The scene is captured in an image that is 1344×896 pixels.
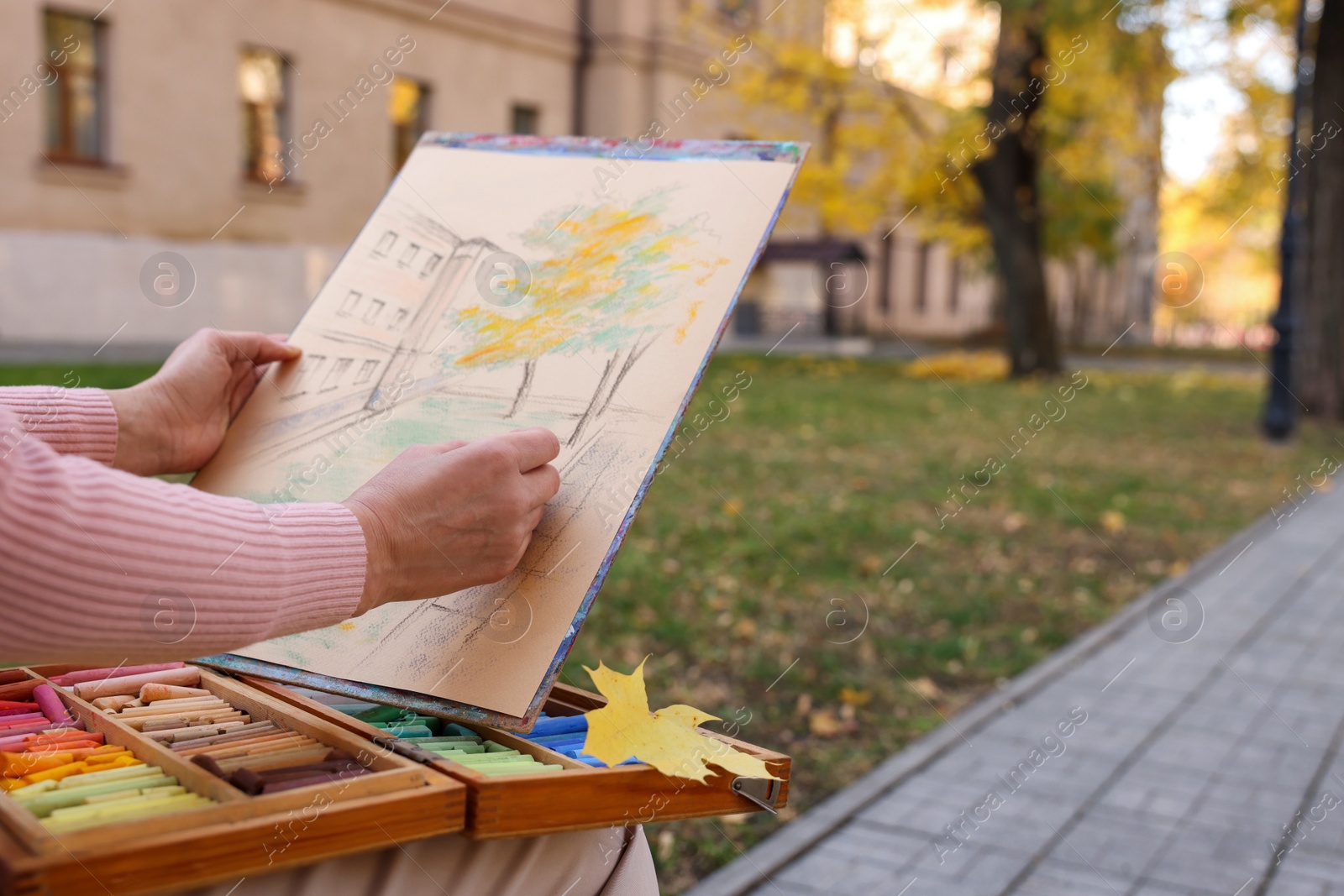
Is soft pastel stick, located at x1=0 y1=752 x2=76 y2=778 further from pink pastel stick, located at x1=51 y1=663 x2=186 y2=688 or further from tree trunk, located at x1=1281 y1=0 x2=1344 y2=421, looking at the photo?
tree trunk, located at x1=1281 y1=0 x2=1344 y2=421

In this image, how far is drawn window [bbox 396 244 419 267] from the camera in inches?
90.1

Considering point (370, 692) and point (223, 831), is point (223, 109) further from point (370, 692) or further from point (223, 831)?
point (223, 831)

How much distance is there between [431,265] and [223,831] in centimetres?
125

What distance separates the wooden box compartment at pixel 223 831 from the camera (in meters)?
1.16

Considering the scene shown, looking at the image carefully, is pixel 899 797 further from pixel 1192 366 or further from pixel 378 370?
pixel 1192 366

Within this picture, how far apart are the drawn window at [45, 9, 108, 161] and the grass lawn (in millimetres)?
5423

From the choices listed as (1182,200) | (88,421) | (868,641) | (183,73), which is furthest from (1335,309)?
(88,421)

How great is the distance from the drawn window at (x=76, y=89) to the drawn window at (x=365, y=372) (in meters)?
15.4

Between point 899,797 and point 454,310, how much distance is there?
2.49 metres

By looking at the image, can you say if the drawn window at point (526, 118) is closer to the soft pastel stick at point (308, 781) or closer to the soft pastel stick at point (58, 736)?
the soft pastel stick at point (58, 736)

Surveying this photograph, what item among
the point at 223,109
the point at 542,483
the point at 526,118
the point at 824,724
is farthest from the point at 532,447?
the point at 526,118

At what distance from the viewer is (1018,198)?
1991cm

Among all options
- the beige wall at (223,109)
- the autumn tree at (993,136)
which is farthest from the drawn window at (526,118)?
the autumn tree at (993,136)

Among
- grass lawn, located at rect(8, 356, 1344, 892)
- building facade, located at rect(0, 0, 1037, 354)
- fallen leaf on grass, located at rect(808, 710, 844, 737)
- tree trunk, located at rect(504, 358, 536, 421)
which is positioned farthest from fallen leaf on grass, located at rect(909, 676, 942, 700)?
building facade, located at rect(0, 0, 1037, 354)
